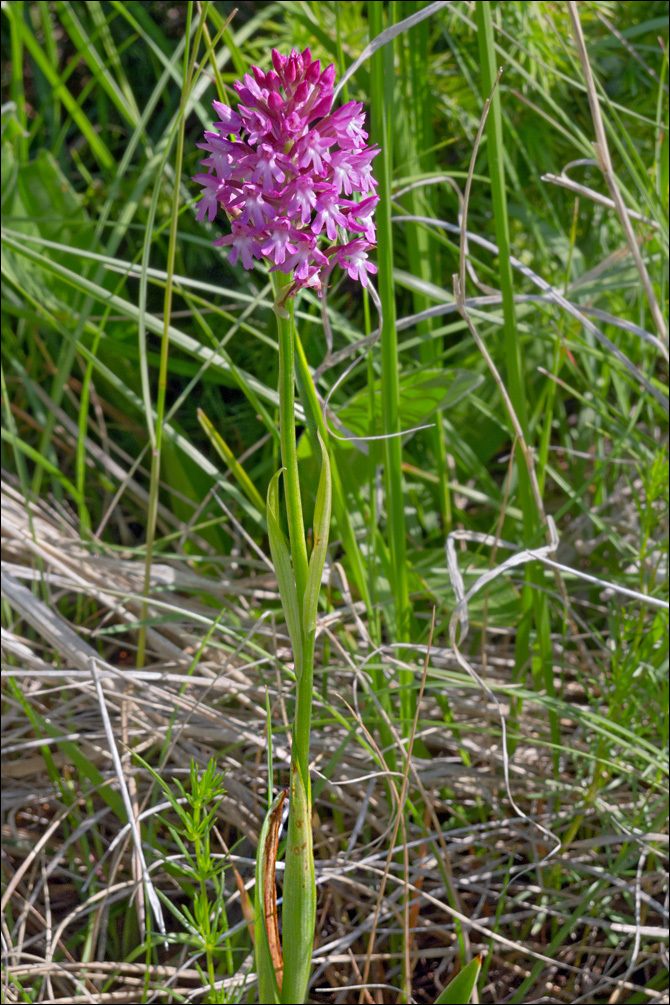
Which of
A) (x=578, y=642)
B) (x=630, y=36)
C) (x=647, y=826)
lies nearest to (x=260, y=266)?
(x=630, y=36)

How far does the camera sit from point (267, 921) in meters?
0.60

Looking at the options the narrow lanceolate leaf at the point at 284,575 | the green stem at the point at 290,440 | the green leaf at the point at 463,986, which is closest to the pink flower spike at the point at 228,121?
the green stem at the point at 290,440

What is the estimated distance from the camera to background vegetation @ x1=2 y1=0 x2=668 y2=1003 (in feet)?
2.88

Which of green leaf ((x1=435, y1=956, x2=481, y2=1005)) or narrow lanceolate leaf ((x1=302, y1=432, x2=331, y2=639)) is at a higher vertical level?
narrow lanceolate leaf ((x1=302, y1=432, x2=331, y2=639))

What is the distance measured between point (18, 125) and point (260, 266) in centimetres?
41

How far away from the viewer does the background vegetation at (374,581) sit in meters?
0.88

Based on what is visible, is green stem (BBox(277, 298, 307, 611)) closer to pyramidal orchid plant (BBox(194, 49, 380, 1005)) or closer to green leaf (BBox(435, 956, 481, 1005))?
pyramidal orchid plant (BBox(194, 49, 380, 1005))

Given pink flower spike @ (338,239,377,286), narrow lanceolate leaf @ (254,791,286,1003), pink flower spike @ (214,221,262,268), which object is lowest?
narrow lanceolate leaf @ (254,791,286,1003)

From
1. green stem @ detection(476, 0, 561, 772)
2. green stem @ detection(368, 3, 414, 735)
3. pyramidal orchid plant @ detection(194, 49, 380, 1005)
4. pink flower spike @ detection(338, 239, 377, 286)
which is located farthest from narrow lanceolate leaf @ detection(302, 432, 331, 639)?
green stem @ detection(476, 0, 561, 772)

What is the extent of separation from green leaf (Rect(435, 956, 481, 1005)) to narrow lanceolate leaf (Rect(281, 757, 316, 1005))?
0.11m

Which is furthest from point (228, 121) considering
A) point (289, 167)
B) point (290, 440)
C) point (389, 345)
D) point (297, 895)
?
point (297, 895)

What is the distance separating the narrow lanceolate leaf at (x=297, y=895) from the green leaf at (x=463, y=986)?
0.36 ft

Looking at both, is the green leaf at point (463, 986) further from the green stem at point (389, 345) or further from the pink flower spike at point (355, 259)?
the pink flower spike at point (355, 259)

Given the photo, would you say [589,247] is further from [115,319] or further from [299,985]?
[299,985]
